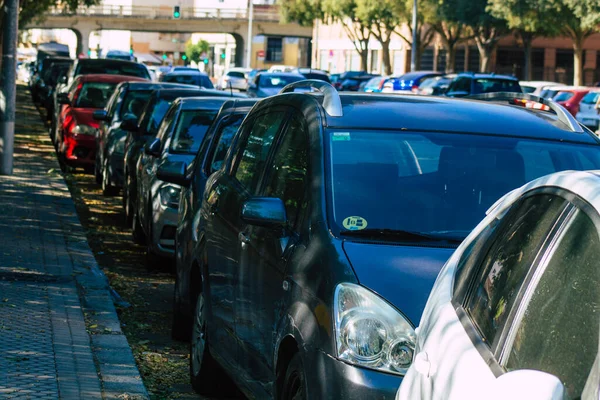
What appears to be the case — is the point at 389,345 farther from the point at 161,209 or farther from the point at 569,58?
the point at 569,58

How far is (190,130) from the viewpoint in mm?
12492

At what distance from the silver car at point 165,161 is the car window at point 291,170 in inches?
181

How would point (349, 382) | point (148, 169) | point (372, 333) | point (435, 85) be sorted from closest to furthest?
1. point (349, 382)
2. point (372, 333)
3. point (148, 169)
4. point (435, 85)

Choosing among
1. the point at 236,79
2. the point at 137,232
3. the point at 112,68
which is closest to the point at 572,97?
the point at 112,68

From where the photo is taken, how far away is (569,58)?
77.8m

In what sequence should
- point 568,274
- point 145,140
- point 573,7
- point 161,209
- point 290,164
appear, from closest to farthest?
point 568,274 → point 290,164 → point 161,209 → point 145,140 → point 573,7

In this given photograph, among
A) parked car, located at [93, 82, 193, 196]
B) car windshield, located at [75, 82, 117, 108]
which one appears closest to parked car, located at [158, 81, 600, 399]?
parked car, located at [93, 82, 193, 196]

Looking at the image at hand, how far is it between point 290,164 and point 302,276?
3.17 feet

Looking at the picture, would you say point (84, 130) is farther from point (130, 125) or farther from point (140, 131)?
point (130, 125)

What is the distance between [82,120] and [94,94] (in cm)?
125

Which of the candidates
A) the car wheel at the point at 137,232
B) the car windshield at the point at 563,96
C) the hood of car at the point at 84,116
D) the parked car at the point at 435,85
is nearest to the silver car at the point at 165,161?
the car wheel at the point at 137,232

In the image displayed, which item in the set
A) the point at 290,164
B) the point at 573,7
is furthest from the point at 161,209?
the point at 573,7

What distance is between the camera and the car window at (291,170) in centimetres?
557

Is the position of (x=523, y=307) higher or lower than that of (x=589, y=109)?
higher
